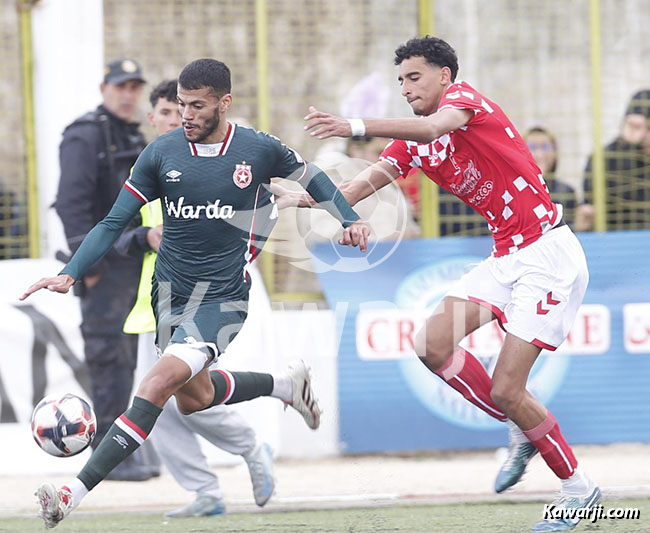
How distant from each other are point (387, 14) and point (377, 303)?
91.0 inches

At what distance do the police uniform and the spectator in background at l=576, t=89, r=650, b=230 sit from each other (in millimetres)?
3627

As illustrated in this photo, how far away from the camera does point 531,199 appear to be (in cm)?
651

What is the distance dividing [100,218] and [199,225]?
2598mm

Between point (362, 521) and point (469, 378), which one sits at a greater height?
point (469, 378)

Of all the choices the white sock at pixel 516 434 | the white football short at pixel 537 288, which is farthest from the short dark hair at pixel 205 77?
the white sock at pixel 516 434

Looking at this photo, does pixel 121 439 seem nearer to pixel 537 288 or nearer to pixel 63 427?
pixel 63 427

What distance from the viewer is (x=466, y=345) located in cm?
952

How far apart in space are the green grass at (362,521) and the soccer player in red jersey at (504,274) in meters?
0.26

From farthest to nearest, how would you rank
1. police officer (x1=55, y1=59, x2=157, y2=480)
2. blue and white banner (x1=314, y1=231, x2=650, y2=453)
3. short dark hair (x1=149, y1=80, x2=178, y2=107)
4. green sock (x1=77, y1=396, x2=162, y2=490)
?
blue and white banner (x1=314, y1=231, x2=650, y2=453) → police officer (x1=55, y1=59, x2=157, y2=480) → short dark hair (x1=149, y1=80, x2=178, y2=107) → green sock (x1=77, y1=396, x2=162, y2=490)

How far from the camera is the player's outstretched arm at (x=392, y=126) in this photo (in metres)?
5.75

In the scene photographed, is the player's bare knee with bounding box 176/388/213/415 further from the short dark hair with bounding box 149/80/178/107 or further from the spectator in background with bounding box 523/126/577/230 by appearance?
the spectator in background with bounding box 523/126/577/230

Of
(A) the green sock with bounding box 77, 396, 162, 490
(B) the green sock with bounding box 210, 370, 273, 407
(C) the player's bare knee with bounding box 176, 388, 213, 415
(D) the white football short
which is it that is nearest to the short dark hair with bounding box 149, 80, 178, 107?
(B) the green sock with bounding box 210, 370, 273, 407

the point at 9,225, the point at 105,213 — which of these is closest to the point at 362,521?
the point at 105,213

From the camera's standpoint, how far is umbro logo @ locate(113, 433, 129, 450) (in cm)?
589
